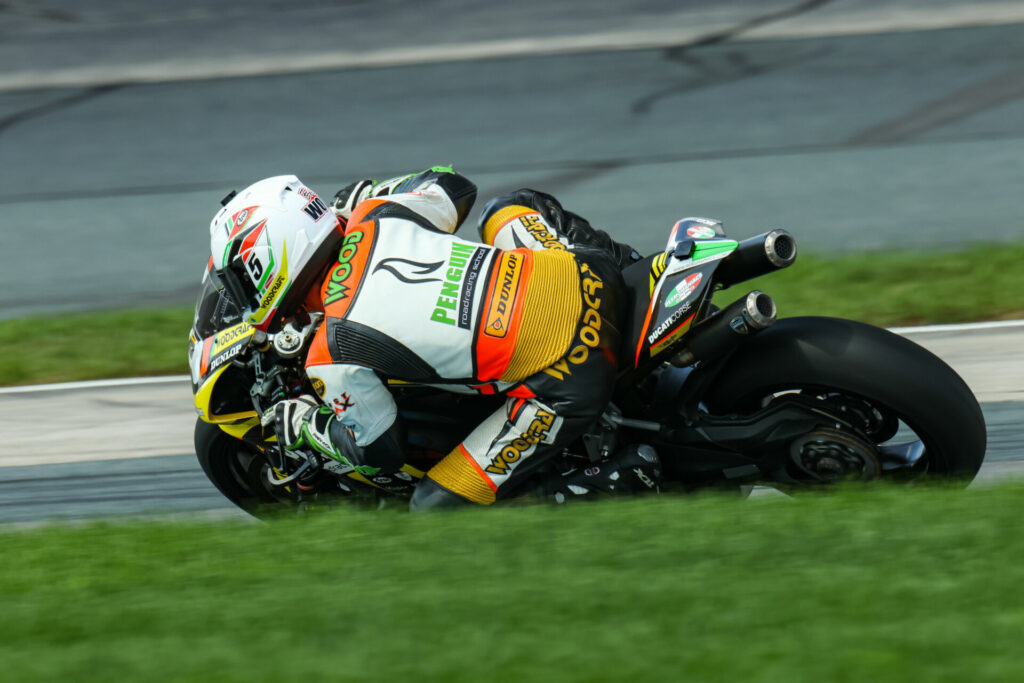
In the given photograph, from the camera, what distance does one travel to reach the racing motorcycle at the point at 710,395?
3805mm

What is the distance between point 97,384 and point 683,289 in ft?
12.1

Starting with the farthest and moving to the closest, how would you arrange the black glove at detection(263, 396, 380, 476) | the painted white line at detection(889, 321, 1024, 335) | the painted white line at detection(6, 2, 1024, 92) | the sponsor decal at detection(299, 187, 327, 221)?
1. the painted white line at detection(6, 2, 1024, 92)
2. the painted white line at detection(889, 321, 1024, 335)
3. the sponsor decal at detection(299, 187, 327, 221)
4. the black glove at detection(263, 396, 380, 476)

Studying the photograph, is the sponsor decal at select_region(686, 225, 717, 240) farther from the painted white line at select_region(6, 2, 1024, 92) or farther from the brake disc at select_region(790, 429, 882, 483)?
the painted white line at select_region(6, 2, 1024, 92)

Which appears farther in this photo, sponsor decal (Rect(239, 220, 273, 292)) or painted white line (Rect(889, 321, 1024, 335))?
painted white line (Rect(889, 321, 1024, 335))

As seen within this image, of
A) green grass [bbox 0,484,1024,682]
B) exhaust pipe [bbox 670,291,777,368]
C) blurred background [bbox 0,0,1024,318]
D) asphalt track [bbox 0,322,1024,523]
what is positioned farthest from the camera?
blurred background [bbox 0,0,1024,318]

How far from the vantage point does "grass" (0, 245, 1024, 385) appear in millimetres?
6324

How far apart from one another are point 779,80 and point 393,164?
3688 mm

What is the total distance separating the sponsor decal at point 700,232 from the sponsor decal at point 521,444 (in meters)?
0.78

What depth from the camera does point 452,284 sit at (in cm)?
388

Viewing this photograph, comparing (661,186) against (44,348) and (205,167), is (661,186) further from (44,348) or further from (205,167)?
(44,348)

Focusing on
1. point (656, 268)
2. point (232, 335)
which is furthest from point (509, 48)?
point (656, 268)

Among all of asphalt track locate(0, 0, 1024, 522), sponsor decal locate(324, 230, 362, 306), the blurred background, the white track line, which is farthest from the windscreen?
the blurred background

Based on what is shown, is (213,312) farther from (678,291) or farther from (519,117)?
(519,117)

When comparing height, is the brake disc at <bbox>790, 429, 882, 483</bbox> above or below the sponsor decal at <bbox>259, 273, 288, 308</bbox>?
below
